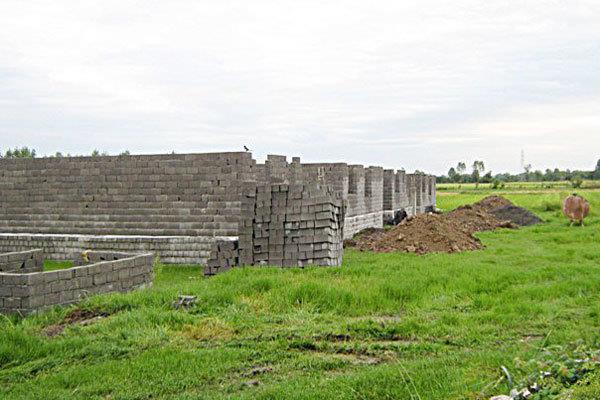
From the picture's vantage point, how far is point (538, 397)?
3.53m

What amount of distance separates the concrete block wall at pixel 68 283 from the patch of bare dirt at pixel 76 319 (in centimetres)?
43

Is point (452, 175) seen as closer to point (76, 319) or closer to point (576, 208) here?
point (576, 208)

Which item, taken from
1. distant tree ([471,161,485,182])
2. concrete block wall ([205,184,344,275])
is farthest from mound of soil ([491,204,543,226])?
distant tree ([471,161,485,182])

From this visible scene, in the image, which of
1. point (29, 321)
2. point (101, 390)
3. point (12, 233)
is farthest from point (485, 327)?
point (12, 233)

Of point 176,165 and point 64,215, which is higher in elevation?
point 176,165

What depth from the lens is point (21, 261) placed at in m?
10.9

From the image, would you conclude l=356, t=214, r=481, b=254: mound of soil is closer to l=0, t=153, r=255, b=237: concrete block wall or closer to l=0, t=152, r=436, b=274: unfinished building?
l=0, t=152, r=436, b=274: unfinished building

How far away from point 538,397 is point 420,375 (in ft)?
4.61

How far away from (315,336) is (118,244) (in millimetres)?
9088

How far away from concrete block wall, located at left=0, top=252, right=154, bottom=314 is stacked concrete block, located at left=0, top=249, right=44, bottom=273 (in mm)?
2129

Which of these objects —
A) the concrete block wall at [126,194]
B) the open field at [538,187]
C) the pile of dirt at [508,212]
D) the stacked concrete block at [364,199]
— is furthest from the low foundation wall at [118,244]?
the open field at [538,187]

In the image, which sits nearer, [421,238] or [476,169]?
[421,238]

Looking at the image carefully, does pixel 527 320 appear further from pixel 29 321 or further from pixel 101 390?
pixel 29 321

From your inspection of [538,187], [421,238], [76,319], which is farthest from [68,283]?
[538,187]
